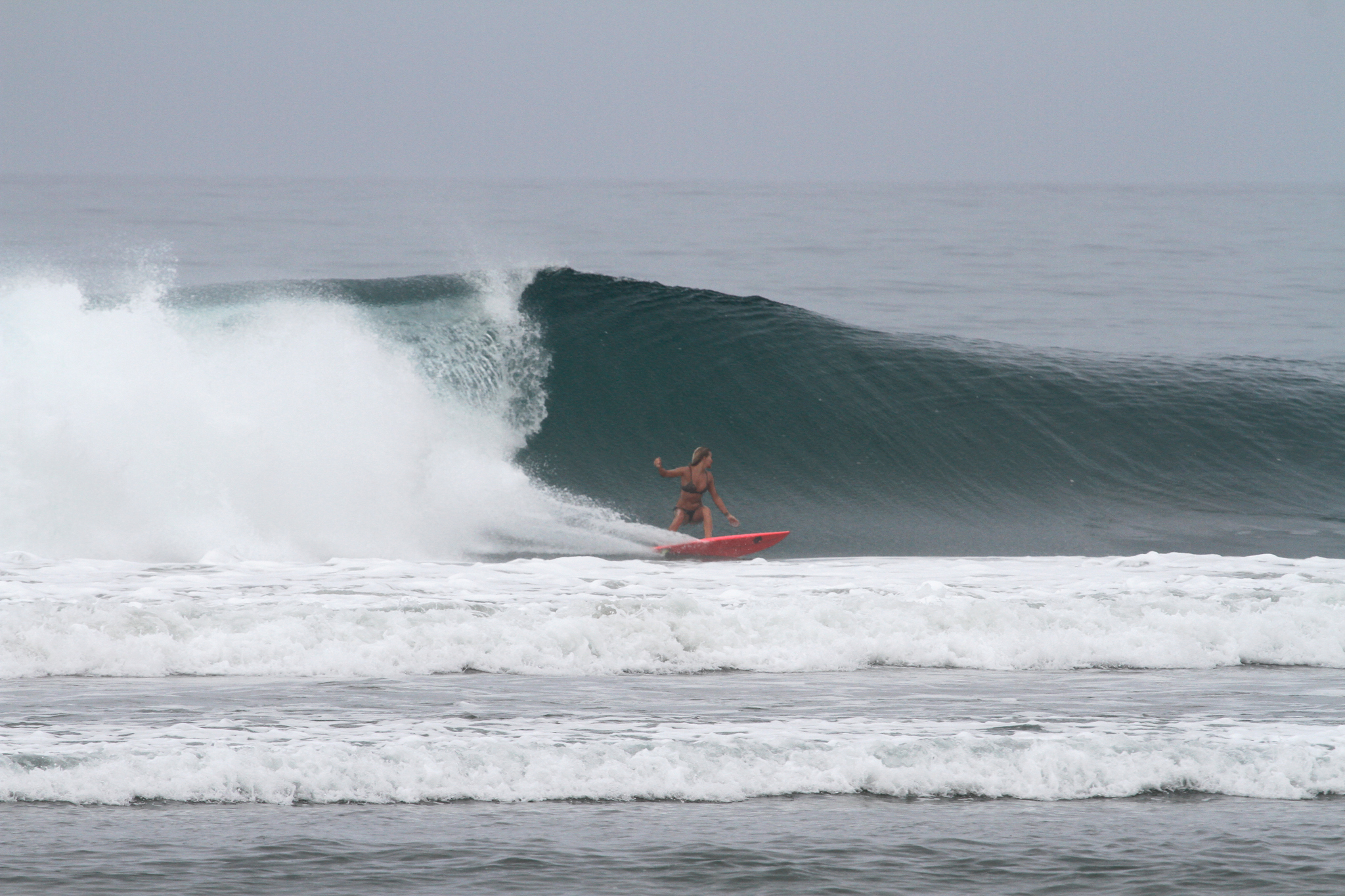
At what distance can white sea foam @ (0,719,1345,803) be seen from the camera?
4.61 meters

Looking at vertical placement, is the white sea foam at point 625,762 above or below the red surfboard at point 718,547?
below

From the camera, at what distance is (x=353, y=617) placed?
6.96 m

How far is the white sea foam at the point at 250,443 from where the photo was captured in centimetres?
1010

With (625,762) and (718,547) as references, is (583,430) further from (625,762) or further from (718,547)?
(625,762)

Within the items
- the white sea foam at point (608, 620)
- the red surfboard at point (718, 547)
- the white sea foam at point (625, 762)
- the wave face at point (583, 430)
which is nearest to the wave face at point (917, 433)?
the wave face at point (583, 430)

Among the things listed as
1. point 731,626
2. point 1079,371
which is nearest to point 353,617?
point 731,626

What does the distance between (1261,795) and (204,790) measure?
13.7 feet

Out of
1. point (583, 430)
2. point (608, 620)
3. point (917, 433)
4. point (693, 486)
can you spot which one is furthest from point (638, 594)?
point (917, 433)

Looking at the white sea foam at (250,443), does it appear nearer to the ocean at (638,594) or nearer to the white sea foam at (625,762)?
the ocean at (638,594)

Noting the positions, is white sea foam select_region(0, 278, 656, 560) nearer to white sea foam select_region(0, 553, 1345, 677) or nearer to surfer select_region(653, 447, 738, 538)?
surfer select_region(653, 447, 738, 538)

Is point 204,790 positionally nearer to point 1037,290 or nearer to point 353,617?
point 353,617

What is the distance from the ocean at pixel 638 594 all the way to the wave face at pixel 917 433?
0.07 meters

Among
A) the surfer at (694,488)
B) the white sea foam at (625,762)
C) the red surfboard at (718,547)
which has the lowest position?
the white sea foam at (625,762)

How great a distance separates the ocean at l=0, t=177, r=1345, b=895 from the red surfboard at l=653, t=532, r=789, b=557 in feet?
1.21
